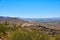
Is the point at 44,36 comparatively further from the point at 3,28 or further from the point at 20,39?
→ the point at 3,28

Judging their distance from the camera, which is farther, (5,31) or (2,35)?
(5,31)

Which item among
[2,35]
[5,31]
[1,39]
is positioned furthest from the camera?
[5,31]

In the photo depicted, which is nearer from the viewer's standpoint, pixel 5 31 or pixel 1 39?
pixel 1 39

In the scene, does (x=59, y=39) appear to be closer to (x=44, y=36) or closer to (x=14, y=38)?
(x=44, y=36)

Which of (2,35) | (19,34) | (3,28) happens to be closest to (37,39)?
(19,34)

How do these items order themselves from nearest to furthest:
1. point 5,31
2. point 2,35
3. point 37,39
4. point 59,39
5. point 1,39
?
point 37,39
point 59,39
point 1,39
point 2,35
point 5,31

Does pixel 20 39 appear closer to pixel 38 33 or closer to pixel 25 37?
pixel 25 37

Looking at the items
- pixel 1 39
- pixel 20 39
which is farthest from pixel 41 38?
pixel 1 39

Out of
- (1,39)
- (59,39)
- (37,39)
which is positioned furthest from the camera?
(1,39)

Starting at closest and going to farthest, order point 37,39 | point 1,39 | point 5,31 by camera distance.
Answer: point 37,39
point 1,39
point 5,31
